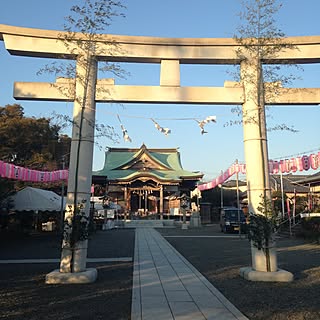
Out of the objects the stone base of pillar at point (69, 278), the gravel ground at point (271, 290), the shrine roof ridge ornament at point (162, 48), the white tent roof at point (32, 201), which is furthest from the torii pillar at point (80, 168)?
the white tent roof at point (32, 201)

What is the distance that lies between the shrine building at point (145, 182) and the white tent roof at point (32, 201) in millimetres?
15719

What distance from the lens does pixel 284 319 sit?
15.0ft

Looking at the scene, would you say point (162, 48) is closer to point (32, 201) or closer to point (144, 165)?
point (32, 201)

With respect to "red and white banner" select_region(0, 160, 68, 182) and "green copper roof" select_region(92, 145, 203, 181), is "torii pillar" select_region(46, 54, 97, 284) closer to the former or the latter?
"red and white banner" select_region(0, 160, 68, 182)

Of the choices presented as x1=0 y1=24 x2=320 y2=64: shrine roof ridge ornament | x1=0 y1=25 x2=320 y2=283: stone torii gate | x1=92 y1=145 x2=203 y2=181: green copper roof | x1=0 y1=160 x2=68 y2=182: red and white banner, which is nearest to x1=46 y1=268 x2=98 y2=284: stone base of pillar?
x1=0 y1=25 x2=320 y2=283: stone torii gate

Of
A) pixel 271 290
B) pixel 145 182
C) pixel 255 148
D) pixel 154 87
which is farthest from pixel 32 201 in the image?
pixel 145 182

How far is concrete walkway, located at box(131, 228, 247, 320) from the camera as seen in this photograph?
186 inches

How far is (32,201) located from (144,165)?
70.3 feet

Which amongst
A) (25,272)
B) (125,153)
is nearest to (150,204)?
(125,153)

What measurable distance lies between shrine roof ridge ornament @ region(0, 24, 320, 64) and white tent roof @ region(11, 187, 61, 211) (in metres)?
11.2

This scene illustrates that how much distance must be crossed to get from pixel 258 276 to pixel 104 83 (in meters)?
5.57

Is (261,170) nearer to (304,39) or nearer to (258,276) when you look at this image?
(258,276)

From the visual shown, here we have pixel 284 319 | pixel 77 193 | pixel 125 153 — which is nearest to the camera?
pixel 284 319

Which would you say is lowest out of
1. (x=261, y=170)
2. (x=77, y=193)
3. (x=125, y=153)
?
(x=77, y=193)
